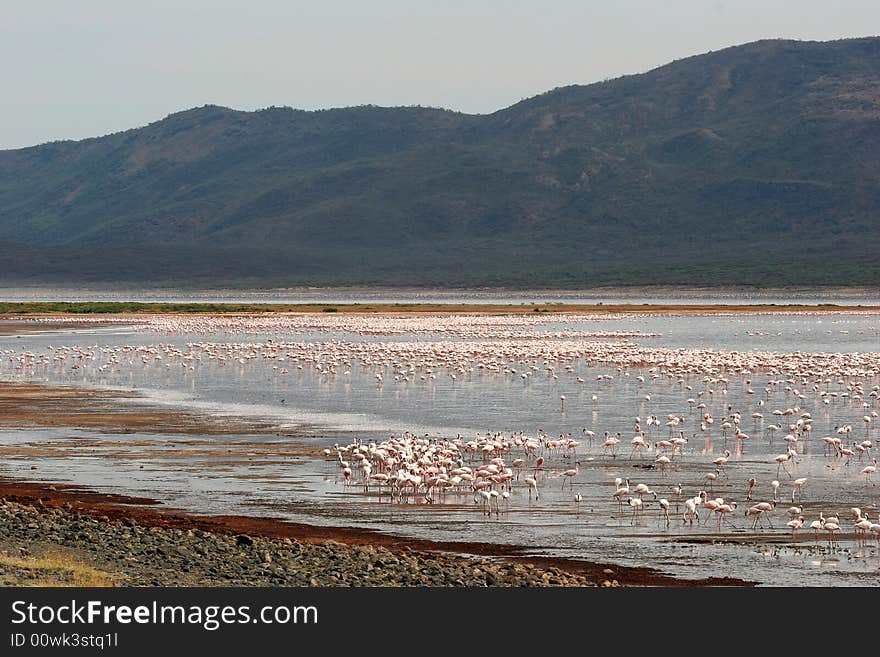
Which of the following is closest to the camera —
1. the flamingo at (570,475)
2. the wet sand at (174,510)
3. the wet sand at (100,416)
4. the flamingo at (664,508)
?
the wet sand at (174,510)

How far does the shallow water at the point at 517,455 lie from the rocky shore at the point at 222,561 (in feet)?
4.97

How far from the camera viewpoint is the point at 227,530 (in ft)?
51.6

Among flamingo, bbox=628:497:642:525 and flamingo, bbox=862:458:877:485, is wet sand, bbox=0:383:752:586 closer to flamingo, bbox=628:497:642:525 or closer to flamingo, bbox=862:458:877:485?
flamingo, bbox=628:497:642:525

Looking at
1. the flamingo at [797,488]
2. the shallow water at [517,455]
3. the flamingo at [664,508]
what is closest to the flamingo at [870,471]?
the shallow water at [517,455]

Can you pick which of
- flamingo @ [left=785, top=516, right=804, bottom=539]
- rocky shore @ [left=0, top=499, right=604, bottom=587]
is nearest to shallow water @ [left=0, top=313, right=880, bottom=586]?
flamingo @ [left=785, top=516, right=804, bottom=539]

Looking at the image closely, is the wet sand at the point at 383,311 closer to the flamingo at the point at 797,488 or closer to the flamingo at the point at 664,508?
the flamingo at the point at 797,488

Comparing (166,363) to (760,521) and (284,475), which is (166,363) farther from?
(760,521)

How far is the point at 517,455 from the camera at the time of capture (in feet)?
72.3

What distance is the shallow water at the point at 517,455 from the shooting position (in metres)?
15.5

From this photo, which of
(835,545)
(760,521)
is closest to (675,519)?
(760,521)

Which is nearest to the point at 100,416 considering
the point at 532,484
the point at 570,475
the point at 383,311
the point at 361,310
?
the point at 570,475

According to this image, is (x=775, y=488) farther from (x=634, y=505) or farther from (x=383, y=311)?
(x=383, y=311)

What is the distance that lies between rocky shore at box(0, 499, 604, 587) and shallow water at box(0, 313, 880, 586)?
1516 millimetres

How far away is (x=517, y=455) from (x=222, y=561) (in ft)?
29.2
